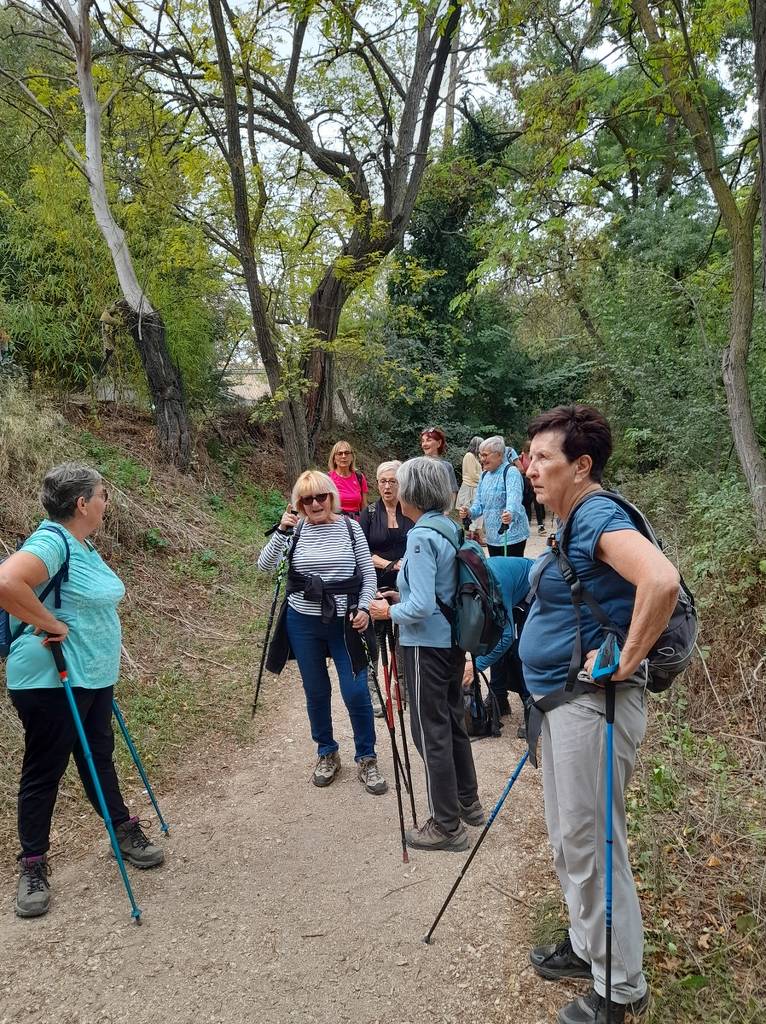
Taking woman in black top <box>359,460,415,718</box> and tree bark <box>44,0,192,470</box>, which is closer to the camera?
woman in black top <box>359,460,415,718</box>

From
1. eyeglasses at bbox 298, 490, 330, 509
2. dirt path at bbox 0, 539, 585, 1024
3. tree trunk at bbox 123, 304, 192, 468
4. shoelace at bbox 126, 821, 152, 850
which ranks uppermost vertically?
tree trunk at bbox 123, 304, 192, 468

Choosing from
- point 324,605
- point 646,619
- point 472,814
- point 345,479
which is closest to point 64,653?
point 324,605

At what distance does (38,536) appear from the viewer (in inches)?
113

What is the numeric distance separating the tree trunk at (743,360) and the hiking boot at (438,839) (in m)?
3.77

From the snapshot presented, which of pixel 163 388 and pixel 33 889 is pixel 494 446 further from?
pixel 163 388

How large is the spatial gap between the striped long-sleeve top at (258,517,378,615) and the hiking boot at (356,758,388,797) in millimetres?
982

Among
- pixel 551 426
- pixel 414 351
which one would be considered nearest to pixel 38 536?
pixel 551 426

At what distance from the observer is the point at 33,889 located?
3.04 m

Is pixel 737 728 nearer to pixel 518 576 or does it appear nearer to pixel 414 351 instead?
pixel 518 576

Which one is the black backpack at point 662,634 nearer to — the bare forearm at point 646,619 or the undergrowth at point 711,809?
the bare forearm at point 646,619

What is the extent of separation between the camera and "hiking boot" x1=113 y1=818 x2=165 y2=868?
333 cm

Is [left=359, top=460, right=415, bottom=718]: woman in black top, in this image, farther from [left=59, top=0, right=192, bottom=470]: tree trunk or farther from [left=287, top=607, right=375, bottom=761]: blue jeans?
[left=59, top=0, right=192, bottom=470]: tree trunk

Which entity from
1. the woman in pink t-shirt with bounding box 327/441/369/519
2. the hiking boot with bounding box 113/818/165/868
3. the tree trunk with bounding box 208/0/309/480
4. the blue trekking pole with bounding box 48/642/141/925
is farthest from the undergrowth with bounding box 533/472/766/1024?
the tree trunk with bounding box 208/0/309/480

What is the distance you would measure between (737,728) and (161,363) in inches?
318
